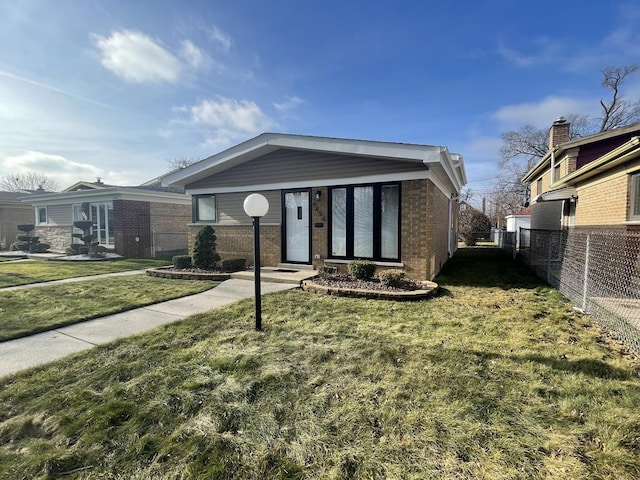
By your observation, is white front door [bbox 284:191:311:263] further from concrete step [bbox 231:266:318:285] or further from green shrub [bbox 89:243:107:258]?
green shrub [bbox 89:243:107:258]

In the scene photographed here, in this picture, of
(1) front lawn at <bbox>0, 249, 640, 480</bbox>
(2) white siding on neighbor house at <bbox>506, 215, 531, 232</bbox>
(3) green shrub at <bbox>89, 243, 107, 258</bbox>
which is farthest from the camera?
(2) white siding on neighbor house at <bbox>506, 215, 531, 232</bbox>

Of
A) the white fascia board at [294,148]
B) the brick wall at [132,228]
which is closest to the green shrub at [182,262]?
the white fascia board at [294,148]

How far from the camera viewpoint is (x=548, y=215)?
595 inches

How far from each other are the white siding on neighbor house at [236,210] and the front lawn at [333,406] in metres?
5.36

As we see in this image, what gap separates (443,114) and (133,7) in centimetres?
1211

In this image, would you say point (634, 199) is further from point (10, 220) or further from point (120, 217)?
point (10, 220)

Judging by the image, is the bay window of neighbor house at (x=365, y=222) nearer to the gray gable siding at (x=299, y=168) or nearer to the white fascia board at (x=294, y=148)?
the gray gable siding at (x=299, y=168)

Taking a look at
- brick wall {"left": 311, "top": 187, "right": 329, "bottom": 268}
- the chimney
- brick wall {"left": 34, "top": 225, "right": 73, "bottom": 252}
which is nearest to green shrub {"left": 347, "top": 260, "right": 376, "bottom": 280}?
brick wall {"left": 311, "top": 187, "right": 329, "bottom": 268}

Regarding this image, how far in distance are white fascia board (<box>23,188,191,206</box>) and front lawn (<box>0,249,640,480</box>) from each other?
521 inches

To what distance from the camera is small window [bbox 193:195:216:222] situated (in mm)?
10511

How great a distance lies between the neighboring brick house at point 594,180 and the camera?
7.39m

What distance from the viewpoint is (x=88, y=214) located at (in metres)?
15.9

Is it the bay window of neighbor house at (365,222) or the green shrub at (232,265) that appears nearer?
the bay window of neighbor house at (365,222)

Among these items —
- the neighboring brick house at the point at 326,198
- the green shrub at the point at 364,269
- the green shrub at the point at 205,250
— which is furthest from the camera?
the green shrub at the point at 205,250
